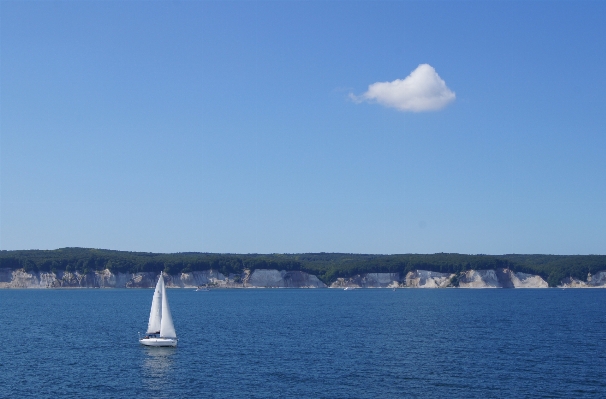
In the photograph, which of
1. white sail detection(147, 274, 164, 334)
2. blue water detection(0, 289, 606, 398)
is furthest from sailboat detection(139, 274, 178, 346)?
blue water detection(0, 289, 606, 398)

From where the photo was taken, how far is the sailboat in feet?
206

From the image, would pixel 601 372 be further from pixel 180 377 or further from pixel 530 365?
pixel 180 377

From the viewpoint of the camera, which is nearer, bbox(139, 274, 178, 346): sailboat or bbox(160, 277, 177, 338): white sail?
bbox(139, 274, 178, 346): sailboat

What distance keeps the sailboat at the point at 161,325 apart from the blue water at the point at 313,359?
106 centimetres

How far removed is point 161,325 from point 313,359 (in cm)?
1700

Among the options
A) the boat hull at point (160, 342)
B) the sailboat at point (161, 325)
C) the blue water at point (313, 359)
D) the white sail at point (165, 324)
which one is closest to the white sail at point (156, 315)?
the sailboat at point (161, 325)

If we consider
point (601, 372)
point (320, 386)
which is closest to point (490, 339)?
point (601, 372)

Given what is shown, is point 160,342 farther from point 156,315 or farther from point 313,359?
point 313,359

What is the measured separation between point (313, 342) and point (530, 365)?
74.0 feet

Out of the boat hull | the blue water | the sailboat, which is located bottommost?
the blue water

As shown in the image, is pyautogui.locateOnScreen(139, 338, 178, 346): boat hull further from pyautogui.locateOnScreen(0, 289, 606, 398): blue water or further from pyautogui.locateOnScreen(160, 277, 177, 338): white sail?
pyautogui.locateOnScreen(0, 289, 606, 398): blue water

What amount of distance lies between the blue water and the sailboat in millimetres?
1062

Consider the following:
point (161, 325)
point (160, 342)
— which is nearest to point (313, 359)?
point (160, 342)

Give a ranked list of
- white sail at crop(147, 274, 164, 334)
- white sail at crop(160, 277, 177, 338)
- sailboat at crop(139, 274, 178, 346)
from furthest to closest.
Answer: white sail at crop(147, 274, 164, 334) → white sail at crop(160, 277, 177, 338) → sailboat at crop(139, 274, 178, 346)
